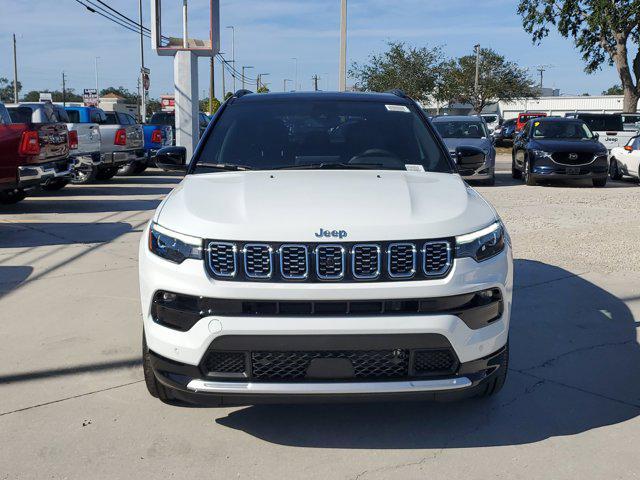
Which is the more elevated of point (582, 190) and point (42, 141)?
point (42, 141)

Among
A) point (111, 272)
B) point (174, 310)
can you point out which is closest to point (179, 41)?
point (111, 272)

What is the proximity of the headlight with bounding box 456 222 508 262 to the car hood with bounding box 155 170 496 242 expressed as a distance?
0.13ft

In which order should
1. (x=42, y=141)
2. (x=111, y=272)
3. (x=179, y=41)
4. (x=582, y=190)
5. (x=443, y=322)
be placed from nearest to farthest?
(x=443, y=322), (x=111, y=272), (x=42, y=141), (x=582, y=190), (x=179, y=41)

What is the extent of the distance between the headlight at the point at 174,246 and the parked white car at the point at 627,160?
54.9 feet

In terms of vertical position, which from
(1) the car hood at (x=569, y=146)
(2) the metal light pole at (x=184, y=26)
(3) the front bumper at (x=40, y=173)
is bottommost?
(3) the front bumper at (x=40, y=173)

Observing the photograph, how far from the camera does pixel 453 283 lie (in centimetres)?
331

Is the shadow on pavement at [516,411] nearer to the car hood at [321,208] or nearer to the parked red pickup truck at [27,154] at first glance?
the car hood at [321,208]

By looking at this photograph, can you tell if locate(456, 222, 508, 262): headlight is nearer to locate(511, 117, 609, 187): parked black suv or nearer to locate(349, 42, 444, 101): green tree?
locate(511, 117, 609, 187): parked black suv

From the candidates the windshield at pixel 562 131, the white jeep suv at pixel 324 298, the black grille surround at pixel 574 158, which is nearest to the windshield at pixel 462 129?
the windshield at pixel 562 131

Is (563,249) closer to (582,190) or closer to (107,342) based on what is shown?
(107,342)

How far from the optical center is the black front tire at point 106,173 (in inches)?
725

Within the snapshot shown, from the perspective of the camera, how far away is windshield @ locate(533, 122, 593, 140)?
18.1 meters

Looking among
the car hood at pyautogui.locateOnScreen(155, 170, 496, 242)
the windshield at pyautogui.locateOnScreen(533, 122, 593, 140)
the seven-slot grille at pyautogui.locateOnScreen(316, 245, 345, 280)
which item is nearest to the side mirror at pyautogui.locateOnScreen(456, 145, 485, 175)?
the car hood at pyautogui.locateOnScreen(155, 170, 496, 242)

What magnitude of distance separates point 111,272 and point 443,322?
16.9 feet
